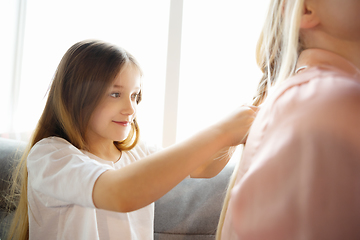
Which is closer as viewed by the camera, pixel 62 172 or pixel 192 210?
pixel 62 172

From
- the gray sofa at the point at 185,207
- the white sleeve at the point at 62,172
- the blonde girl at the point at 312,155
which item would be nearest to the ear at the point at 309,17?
the blonde girl at the point at 312,155

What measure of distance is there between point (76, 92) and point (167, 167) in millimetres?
494

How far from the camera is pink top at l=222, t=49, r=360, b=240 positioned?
1.11 ft

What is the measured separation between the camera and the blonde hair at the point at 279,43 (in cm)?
46

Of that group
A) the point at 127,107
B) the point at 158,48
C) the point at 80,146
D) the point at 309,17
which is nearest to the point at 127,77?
the point at 127,107

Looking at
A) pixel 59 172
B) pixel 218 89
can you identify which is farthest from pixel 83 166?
pixel 218 89

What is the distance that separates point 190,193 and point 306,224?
2.48 feet

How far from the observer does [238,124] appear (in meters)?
0.53

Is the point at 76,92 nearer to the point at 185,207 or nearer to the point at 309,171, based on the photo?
the point at 185,207

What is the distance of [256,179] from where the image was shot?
0.37 m

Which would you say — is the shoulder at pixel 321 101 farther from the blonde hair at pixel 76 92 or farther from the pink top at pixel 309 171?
the blonde hair at pixel 76 92

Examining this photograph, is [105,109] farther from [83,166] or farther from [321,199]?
[321,199]

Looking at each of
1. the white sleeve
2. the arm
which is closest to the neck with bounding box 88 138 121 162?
the white sleeve

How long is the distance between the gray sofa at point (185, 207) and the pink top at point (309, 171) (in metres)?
0.67
